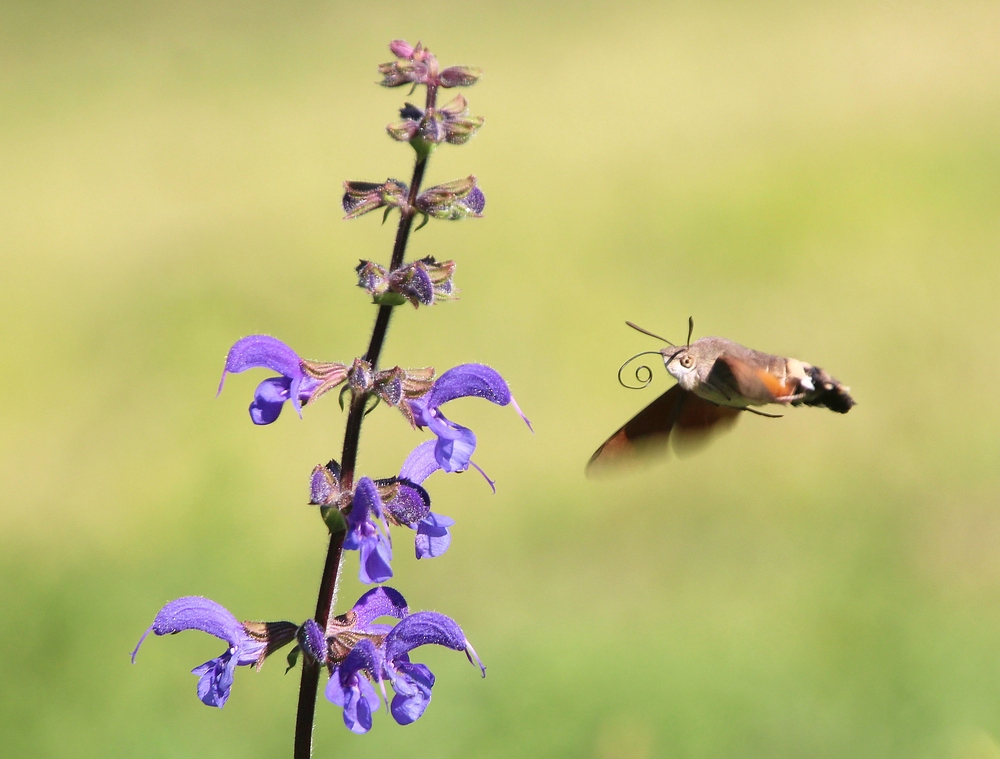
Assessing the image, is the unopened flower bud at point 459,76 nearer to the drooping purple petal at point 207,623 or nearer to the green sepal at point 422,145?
the green sepal at point 422,145

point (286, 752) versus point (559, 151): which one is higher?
point (559, 151)

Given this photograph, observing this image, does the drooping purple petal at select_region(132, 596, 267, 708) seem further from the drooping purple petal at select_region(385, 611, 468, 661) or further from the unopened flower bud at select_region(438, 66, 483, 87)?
the unopened flower bud at select_region(438, 66, 483, 87)

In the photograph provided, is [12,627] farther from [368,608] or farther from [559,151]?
[559,151]

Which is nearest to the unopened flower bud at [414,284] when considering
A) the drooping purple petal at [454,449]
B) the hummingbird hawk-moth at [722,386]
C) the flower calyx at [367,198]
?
the flower calyx at [367,198]

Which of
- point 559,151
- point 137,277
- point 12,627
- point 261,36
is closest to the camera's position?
point 12,627

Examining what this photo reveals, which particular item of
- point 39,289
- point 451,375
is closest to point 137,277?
point 39,289

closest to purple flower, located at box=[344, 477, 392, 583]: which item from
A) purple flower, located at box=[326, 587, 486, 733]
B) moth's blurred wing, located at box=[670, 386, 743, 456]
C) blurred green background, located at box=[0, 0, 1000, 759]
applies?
purple flower, located at box=[326, 587, 486, 733]

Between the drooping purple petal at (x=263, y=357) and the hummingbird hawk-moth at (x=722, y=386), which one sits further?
the hummingbird hawk-moth at (x=722, y=386)
